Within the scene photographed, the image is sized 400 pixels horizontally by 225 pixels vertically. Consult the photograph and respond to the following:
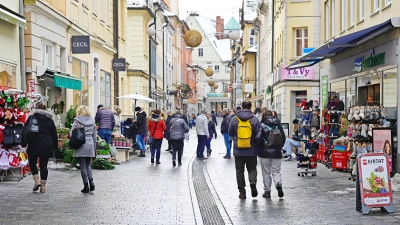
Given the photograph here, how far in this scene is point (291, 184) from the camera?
16422 mm

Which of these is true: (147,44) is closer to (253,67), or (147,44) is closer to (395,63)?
(253,67)

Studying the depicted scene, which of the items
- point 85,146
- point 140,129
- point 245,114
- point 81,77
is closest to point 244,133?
point 245,114

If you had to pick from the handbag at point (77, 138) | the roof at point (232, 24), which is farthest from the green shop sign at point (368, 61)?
the roof at point (232, 24)

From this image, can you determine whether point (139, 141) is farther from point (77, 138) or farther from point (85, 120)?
point (77, 138)

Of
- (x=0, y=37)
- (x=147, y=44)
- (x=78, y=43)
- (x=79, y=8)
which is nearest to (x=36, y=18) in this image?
(x=0, y=37)

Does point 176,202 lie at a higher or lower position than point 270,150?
lower

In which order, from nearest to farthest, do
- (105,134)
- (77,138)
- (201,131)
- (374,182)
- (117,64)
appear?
(374,182), (77,138), (105,134), (201,131), (117,64)

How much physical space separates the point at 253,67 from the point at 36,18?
57865 millimetres

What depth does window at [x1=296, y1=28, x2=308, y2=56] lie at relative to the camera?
40.1m

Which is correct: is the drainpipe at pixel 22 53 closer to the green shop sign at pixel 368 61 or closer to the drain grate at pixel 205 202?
the drain grate at pixel 205 202

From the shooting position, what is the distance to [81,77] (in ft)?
91.1

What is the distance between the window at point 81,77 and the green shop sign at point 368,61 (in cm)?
1016

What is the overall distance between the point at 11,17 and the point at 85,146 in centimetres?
495

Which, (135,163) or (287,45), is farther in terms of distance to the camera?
(287,45)
